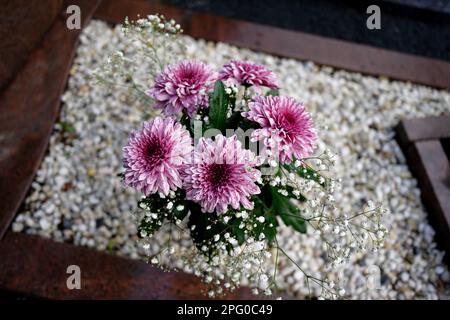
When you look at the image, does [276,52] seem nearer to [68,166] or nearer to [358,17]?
[358,17]

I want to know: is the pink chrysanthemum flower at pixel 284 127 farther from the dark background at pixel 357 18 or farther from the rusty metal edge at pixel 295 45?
the dark background at pixel 357 18

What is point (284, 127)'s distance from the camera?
4.14ft

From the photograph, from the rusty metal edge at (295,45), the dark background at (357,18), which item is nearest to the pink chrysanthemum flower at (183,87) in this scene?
the rusty metal edge at (295,45)

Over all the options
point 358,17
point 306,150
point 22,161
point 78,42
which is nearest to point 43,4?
point 78,42

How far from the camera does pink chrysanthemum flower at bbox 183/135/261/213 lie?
3.95ft

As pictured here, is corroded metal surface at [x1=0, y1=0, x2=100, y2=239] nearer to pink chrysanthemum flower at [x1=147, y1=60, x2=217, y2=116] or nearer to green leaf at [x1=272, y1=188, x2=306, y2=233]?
pink chrysanthemum flower at [x1=147, y1=60, x2=217, y2=116]

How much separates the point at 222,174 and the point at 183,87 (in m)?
0.33

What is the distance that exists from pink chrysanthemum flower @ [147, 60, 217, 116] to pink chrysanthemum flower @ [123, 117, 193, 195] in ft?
0.42

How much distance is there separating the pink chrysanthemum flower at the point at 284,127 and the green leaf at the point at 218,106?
4.8 inches

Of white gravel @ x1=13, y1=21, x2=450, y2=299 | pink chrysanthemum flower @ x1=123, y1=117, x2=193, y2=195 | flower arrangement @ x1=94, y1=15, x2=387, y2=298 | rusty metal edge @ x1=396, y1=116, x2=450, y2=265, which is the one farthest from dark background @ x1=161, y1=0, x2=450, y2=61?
pink chrysanthemum flower @ x1=123, y1=117, x2=193, y2=195

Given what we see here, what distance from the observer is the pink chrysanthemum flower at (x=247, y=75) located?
4.61 ft

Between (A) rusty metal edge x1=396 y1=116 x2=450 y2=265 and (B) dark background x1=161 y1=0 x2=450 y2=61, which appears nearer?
→ (A) rusty metal edge x1=396 y1=116 x2=450 y2=265

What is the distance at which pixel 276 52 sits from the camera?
2.78 metres

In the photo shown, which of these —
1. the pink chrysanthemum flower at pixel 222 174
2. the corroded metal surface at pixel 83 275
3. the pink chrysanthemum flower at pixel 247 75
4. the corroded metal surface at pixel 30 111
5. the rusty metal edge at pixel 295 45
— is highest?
the rusty metal edge at pixel 295 45
